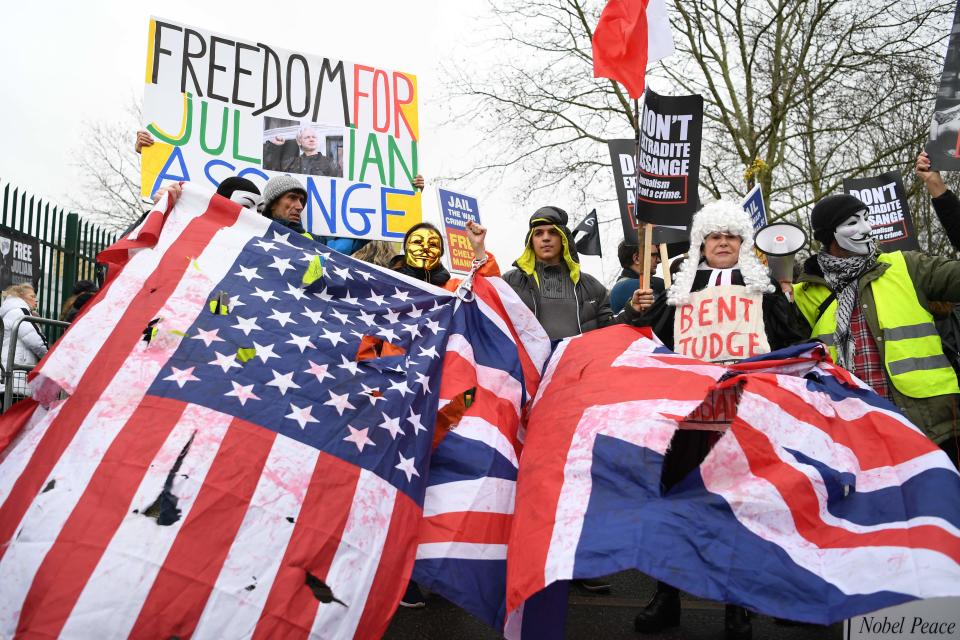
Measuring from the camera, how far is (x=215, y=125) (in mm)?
5406

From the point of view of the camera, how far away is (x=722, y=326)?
12.5ft

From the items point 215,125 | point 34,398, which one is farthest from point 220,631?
point 215,125

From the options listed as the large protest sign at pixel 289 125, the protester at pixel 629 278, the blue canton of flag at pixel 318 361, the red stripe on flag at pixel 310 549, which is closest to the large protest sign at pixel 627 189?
the protester at pixel 629 278

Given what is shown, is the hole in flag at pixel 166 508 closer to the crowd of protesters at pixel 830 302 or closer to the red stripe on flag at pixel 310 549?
the red stripe on flag at pixel 310 549

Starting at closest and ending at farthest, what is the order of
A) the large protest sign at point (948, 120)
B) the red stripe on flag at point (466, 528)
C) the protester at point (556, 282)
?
the red stripe on flag at point (466, 528) < the large protest sign at point (948, 120) < the protester at point (556, 282)

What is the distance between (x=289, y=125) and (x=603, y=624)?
3970 mm

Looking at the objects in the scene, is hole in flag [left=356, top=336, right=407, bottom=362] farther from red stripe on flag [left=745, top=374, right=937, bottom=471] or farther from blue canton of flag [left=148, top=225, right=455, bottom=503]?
red stripe on flag [left=745, top=374, right=937, bottom=471]

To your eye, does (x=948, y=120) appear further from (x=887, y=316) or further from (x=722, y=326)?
(x=722, y=326)

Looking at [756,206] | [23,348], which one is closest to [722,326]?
[756,206]

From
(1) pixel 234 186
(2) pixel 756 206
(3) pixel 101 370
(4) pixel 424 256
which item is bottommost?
(3) pixel 101 370

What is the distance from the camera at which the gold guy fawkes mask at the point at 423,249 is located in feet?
16.2

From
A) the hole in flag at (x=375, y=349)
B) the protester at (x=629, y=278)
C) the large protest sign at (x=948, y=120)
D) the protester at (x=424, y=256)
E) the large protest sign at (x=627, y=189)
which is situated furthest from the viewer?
the large protest sign at (x=627, y=189)

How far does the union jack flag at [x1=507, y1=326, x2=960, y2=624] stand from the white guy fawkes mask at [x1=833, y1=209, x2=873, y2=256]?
1082 mm

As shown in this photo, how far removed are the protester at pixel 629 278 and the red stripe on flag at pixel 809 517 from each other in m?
2.36
